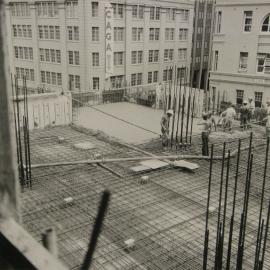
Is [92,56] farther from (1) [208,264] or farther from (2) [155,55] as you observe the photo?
(1) [208,264]

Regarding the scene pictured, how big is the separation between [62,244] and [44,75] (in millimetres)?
31426

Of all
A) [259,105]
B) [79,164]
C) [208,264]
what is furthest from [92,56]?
[208,264]

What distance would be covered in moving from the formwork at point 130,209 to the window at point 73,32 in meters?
21.2

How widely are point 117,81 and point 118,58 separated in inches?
84.8

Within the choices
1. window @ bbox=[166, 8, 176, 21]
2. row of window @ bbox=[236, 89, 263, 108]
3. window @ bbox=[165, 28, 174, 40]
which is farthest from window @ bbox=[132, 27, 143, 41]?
row of window @ bbox=[236, 89, 263, 108]

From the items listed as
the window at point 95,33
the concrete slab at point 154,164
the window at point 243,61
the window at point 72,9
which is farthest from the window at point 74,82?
the concrete slab at point 154,164

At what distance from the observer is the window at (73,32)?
3194 centimetres

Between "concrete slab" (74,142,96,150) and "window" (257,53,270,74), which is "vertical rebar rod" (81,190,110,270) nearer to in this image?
"concrete slab" (74,142,96,150)

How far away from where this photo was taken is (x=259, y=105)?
26.6 meters

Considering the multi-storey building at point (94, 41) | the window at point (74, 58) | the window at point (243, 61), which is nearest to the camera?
the window at point (243, 61)

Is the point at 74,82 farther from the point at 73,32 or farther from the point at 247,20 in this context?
the point at 247,20

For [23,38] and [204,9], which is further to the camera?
[204,9]

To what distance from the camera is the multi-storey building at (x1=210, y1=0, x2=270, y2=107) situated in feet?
84.3

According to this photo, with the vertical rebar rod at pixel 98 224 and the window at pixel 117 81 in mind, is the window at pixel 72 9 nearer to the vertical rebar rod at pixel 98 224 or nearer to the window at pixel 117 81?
the window at pixel 117 81
